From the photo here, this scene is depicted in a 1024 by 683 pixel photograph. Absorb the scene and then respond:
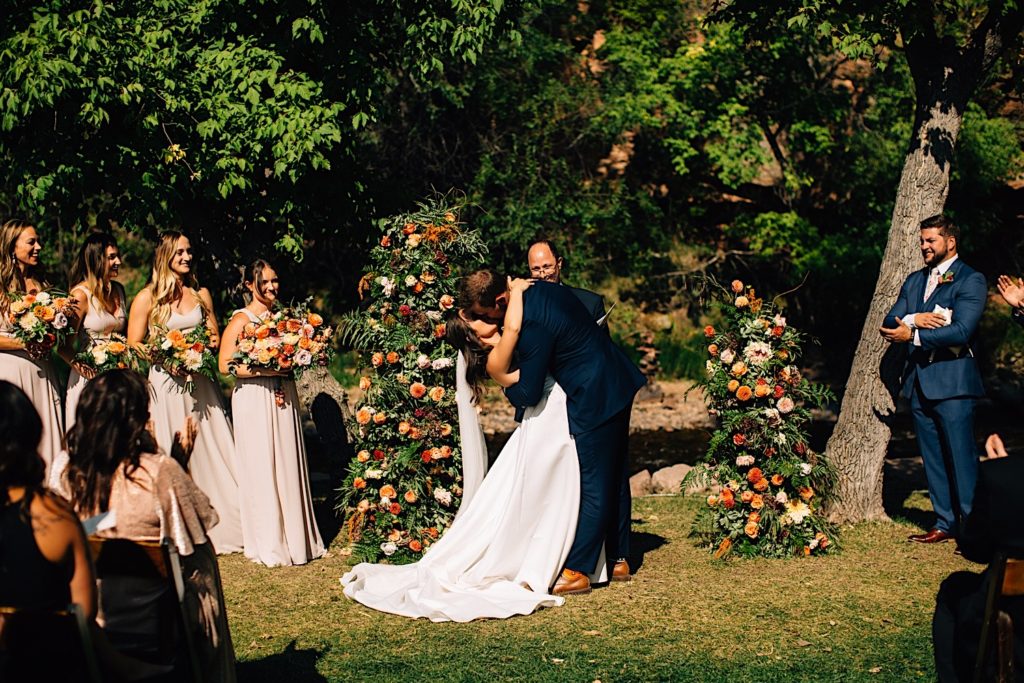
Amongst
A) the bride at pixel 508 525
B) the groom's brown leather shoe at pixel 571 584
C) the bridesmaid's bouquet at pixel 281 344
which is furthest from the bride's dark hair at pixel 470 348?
the groom's brown leather shoe at pixel 571 584

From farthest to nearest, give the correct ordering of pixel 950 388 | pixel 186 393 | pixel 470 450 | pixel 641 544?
pixel 641 544, pixel 186 393, pixel 950 388, pixel 470 450

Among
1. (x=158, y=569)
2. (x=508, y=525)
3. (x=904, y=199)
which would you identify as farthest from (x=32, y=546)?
(x=904, y=199)

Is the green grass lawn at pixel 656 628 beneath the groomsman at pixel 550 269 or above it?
beneath

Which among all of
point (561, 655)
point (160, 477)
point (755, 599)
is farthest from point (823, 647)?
point (160, 477)

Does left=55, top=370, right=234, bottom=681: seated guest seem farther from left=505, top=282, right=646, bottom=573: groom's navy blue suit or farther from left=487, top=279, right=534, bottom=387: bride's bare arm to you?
left=505, top=282, right=646, bottom=573: groom's navy blue suit

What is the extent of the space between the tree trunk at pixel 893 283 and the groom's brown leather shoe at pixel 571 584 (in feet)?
8.70

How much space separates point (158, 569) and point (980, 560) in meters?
3.45

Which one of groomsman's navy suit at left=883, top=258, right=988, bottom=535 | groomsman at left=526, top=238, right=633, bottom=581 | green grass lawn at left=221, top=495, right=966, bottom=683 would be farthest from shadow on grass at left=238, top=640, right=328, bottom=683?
groomsman's navy suit at left=883, top=258, right=988, bottom=535

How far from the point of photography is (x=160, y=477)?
4613 mm

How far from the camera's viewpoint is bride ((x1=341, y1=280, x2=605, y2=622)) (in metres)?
7.16

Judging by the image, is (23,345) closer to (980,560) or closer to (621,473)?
(621,473)

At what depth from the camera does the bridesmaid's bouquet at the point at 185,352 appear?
26.5 ft

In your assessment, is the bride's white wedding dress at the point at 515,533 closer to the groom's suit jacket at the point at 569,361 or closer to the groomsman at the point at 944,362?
the groom's suit jacket at the point at 569,361

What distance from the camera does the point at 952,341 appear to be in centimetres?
791
